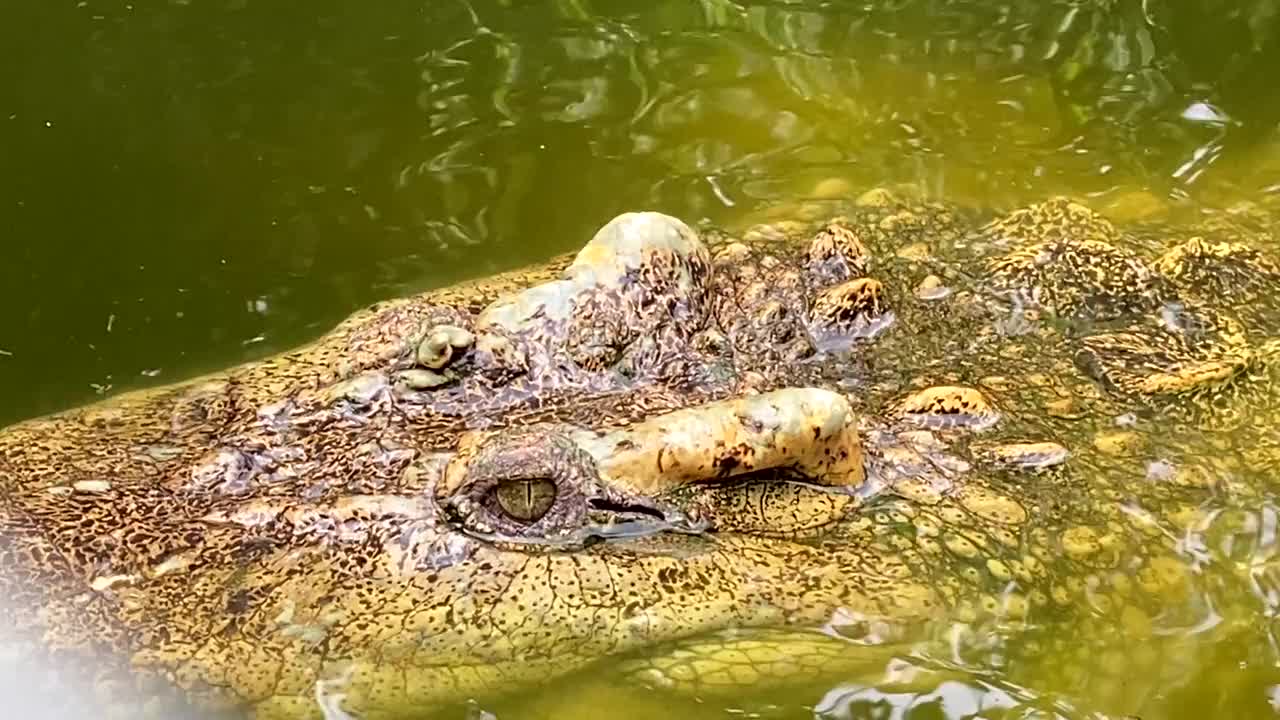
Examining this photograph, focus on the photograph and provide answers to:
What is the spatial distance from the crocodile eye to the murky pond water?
1586mm

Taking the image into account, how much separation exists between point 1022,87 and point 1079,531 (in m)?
2.80

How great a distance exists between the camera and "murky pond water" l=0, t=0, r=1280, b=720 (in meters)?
4.40

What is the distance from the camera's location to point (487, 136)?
202 inches

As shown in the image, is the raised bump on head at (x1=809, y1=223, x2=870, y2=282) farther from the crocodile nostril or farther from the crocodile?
the crocodile nostril

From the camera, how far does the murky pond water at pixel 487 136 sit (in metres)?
4.40

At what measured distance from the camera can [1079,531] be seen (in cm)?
306

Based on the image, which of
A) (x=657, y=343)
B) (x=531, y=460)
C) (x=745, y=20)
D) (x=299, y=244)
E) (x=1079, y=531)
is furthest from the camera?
(x=745, y=20)

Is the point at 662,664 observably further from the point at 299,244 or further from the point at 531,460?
the point at 299,244

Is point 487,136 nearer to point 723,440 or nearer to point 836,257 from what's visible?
point 836,257

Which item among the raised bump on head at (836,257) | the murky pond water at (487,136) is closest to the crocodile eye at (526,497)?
the raised bump on head at (836,257)

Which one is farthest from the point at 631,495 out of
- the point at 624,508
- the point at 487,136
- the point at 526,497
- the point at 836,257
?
the point at 487,136

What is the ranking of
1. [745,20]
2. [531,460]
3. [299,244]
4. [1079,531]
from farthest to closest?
1. [745,20]
2. [299,244]
3. [1079,531]
4. [531,460]

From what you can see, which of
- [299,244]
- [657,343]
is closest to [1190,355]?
[657,343]

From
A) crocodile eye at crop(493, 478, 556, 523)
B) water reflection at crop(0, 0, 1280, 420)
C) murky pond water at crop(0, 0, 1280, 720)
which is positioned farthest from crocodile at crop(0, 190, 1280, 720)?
water reflection at crop(0, 0, 1280, 420)
